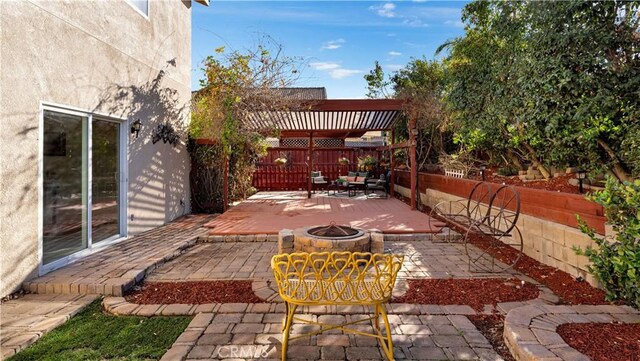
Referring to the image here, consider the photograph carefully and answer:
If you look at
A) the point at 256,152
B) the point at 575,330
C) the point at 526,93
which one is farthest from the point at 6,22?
the point at 256,152

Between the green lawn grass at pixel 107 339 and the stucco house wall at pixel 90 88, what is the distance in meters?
1.38

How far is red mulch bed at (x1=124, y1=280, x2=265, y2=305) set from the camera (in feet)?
11.2

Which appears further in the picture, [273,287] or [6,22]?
[273,287]

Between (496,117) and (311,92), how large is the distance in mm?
17613

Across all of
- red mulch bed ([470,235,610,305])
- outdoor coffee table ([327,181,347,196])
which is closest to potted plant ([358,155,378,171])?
outdoor coffee table ([327,181,347,196])

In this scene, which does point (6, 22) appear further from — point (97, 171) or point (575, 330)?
point (575, 330)

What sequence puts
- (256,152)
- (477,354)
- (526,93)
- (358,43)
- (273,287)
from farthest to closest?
1. (358,43)
2. (256,152)
3. (526,93)
4. (273,287)
5. (477,354)

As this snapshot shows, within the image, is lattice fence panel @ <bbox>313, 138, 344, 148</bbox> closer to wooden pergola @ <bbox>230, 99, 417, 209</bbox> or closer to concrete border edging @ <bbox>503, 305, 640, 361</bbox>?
wooden pergola @ <bbox>230, 99, 417, 209</bbox>

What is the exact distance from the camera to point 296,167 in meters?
14.3

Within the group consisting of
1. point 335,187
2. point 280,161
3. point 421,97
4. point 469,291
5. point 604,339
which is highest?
point 421,97

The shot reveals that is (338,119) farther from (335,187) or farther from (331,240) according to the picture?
(331,240)

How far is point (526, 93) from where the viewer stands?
16.1 ft

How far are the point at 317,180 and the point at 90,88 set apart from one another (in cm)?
889

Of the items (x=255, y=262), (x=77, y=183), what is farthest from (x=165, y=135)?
(x=255, y=262)
